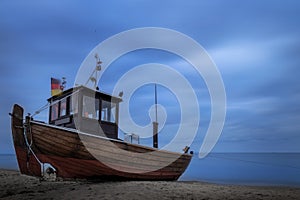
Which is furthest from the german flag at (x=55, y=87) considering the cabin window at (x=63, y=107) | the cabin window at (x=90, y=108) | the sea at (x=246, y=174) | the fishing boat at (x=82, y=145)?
the sea at (x=246, y=174)

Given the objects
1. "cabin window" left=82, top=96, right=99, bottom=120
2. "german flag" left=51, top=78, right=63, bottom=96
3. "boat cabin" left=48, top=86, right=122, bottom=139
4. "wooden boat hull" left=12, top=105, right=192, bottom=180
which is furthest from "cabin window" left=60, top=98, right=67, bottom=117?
"wooden boat hull" left=12, top=105, right=192, bottom=180

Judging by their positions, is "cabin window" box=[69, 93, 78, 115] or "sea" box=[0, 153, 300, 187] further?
"sea" box=[0, 153, 300, 187]

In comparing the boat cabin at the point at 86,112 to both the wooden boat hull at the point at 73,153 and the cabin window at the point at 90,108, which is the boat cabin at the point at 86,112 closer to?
the cabin window at the point at 90,108

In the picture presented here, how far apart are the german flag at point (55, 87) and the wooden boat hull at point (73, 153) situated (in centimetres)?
173

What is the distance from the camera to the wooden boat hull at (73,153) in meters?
7.59

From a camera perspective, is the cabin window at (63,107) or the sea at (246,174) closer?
the cabin window at (63,107)

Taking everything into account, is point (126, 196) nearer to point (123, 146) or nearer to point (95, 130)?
point (123, 146)

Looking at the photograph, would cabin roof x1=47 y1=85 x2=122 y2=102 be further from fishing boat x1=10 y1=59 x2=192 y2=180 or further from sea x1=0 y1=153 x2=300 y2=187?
sea x1=0 y1=153 x2=300 y2=187

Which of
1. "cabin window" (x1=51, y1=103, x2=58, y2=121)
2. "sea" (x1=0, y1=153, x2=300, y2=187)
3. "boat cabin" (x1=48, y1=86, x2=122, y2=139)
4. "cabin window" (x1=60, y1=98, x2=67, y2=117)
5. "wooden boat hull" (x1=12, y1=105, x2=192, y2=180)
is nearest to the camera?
"wooden boat hull" (x1=12, y1=105, x2=192, y2=180)

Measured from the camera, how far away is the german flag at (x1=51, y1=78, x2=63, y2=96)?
Result: 9520 mm

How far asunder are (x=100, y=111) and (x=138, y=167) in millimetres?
2524

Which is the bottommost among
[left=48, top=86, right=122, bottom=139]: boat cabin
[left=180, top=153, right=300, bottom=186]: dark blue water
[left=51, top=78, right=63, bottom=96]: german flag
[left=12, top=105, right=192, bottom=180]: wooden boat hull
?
[left=180, top=153, right=300, bottom=186]: dark blue water

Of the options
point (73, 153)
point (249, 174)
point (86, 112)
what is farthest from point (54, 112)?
point (249, 174)

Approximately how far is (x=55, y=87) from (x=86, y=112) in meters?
1.86
